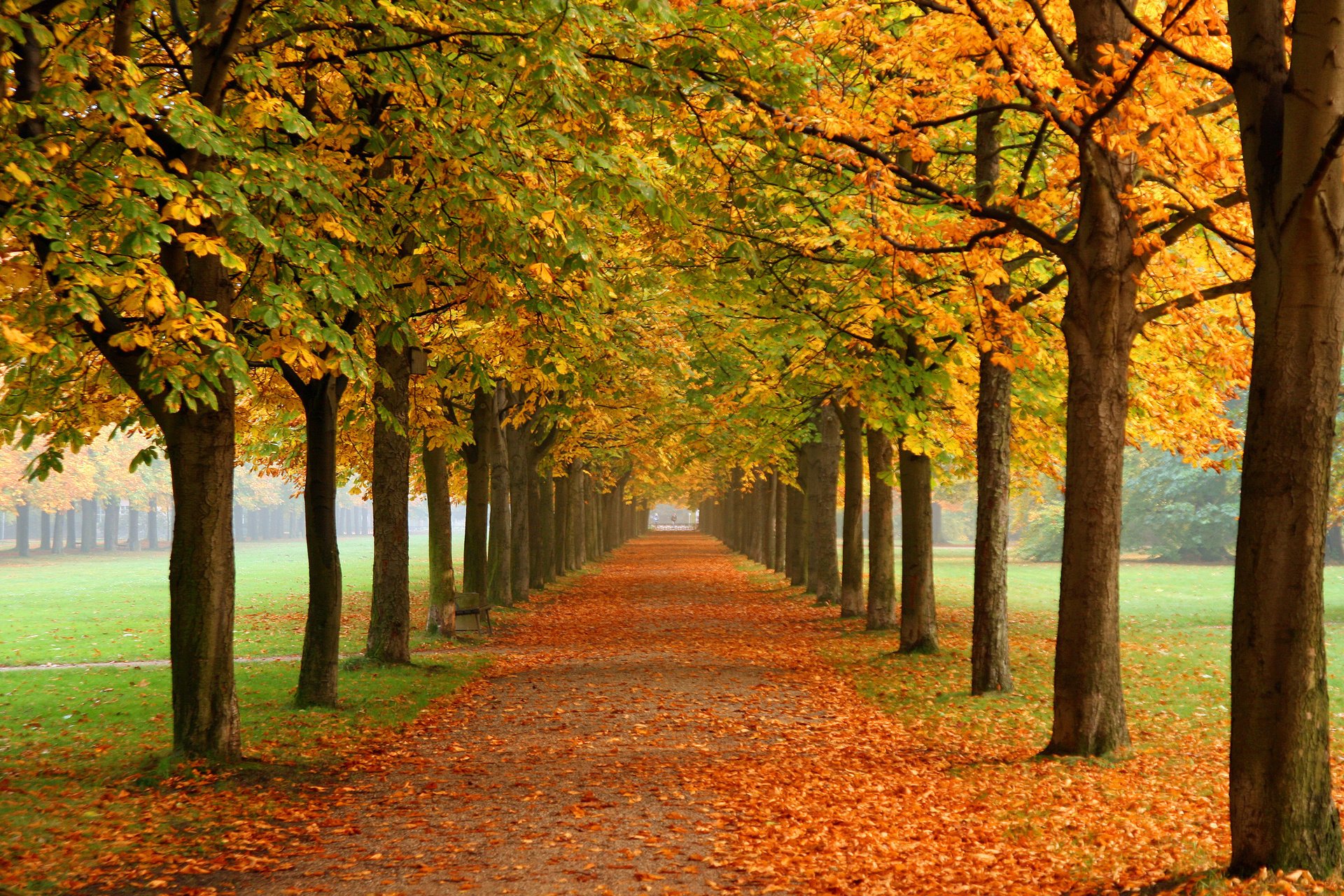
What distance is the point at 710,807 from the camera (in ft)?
29.2

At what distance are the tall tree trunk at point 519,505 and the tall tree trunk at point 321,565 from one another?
13880 millimetres

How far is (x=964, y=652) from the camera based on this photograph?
18.6 m

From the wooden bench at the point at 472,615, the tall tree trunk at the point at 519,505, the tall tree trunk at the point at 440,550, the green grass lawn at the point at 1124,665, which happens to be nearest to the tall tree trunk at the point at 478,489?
the wooden bench at the point at 472,615

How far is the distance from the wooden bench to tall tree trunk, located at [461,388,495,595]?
0.60 metres

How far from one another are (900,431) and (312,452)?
26.5 feet

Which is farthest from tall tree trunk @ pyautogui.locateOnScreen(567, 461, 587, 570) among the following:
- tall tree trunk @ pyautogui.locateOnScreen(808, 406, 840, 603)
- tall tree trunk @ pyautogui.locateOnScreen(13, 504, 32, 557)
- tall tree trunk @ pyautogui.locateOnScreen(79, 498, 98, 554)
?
tall tree trunk @ pyautogui.locateOnScreen(79, 498, 98, 554)

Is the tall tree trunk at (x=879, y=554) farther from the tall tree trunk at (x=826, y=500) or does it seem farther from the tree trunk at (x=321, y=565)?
the tree trunk at (x=321, y=565)

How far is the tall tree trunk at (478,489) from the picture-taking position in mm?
22719

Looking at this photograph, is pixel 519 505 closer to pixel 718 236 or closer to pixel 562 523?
pixel 562 523

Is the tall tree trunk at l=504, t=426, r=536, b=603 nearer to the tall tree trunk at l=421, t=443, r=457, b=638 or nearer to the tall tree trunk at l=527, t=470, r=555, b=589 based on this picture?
the tall tree trunk at l=527, t=470, r=555, b=589

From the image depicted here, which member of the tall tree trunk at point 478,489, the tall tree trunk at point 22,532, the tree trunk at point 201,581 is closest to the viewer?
the tree trunk at point 201,581

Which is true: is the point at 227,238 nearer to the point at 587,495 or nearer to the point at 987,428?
the point at 987,428

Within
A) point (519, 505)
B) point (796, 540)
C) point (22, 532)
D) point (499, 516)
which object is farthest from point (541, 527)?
point (22, 532)

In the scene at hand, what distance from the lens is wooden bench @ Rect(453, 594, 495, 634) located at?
21.7 meters
